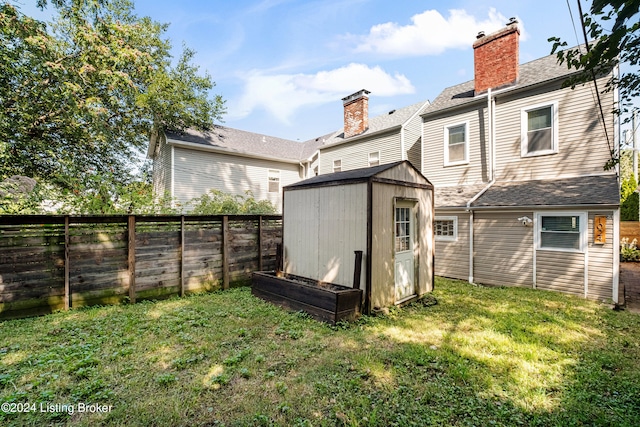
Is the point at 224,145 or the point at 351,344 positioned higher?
the point at 224,145

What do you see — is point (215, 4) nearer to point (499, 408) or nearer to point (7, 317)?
point (7, 317)

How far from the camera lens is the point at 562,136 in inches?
299

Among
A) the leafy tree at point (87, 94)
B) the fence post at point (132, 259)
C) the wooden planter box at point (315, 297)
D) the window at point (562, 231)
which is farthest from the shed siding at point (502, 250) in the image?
the leafy tree at point (87, 94)

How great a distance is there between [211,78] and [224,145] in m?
4.20

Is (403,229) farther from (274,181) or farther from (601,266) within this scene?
(274,181)

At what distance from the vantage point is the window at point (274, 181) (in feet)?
50.5

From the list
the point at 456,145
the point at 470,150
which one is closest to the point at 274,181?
the point at 456,145

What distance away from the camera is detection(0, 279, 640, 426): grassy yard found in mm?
2473

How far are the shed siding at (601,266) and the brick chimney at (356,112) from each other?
9.71m

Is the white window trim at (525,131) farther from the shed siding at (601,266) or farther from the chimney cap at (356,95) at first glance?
the chimney cap at (356,95)

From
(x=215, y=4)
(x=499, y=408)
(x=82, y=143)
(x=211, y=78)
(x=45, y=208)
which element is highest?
(x=211, y=78)

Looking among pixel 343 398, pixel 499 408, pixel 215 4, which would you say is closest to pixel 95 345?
pixel 343 398

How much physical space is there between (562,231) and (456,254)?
2555 millimetres

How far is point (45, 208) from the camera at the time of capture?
19.9 feet
